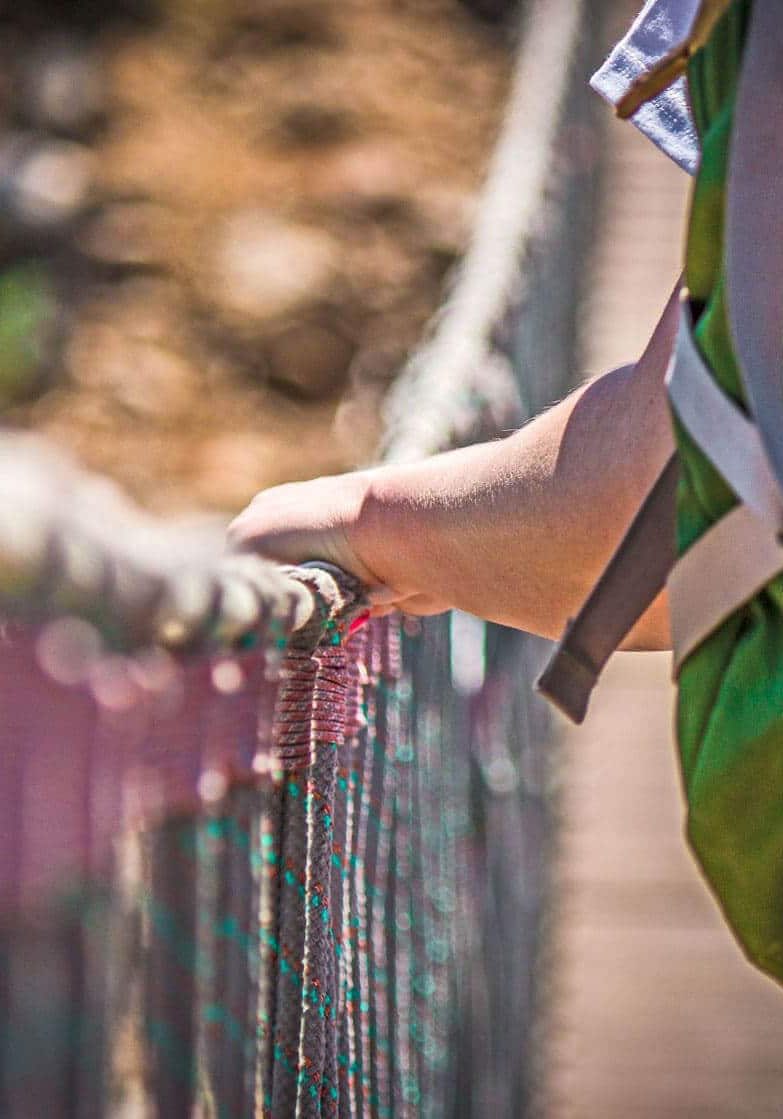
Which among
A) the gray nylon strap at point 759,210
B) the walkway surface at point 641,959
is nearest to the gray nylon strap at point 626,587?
the gray nylon strap at point 759,210

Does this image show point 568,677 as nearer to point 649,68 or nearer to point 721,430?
point 721,430

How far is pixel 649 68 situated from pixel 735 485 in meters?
0.32

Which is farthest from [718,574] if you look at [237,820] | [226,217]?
[226,217]

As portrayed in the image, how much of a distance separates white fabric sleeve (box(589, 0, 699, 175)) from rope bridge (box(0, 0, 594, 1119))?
0.36 m

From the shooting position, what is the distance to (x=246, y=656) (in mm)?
814

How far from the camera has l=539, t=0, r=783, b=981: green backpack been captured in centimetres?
77

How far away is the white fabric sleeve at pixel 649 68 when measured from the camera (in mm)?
945

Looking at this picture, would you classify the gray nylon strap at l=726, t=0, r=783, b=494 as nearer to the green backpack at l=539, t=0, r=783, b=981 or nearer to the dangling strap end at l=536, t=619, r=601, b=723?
the green backpack at l=539, t=0, r=783, b=981

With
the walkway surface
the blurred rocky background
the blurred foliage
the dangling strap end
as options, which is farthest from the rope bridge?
the blurred foliage

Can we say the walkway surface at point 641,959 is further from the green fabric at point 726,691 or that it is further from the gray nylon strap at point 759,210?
the gray nylon strap at point 759,210

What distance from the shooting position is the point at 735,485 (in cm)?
76

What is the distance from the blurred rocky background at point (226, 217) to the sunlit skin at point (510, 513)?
317 cm

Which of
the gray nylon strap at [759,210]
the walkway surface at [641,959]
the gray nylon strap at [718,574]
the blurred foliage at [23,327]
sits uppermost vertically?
the blurred foliage at [23,327]

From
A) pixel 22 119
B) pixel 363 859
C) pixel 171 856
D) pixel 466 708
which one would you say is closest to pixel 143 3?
pixel 22 119
